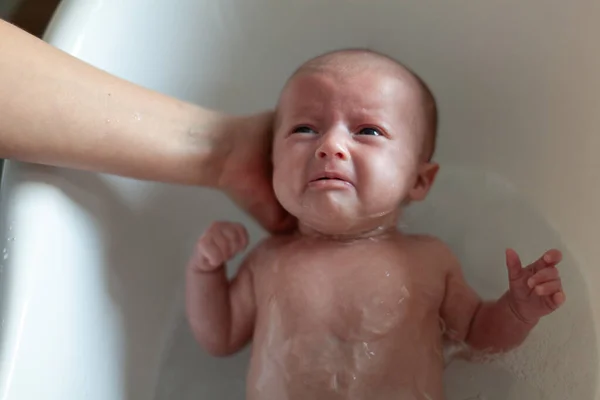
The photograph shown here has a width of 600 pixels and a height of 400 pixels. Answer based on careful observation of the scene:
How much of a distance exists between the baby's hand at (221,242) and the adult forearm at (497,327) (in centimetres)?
36

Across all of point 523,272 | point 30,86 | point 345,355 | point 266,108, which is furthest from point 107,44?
point 523,272

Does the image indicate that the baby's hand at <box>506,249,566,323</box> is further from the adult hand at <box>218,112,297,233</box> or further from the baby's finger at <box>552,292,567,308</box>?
the adult hand at <box>218,112,297,233</box>

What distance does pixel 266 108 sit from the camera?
4.22 ft

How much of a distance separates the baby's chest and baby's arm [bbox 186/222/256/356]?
6 centimetres

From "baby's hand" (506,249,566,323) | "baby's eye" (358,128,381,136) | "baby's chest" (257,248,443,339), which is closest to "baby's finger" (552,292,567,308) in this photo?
"baby's hand" (506,249,566,323)

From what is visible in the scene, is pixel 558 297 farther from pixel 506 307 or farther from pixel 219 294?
pixel 219 294

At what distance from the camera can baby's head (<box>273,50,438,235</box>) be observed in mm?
854

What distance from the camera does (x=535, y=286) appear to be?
0.82 meters

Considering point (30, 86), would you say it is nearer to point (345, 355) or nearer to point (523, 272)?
point (345, 355)

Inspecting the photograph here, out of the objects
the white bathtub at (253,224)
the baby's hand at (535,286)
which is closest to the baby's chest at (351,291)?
the baby's hand at (535,286)

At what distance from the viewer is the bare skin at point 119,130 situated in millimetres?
809

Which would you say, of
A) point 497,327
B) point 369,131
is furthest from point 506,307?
point 369,131

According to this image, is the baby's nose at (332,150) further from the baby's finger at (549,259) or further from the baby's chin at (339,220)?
the baby's finger at (549,259)

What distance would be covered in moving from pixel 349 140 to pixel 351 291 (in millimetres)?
212
